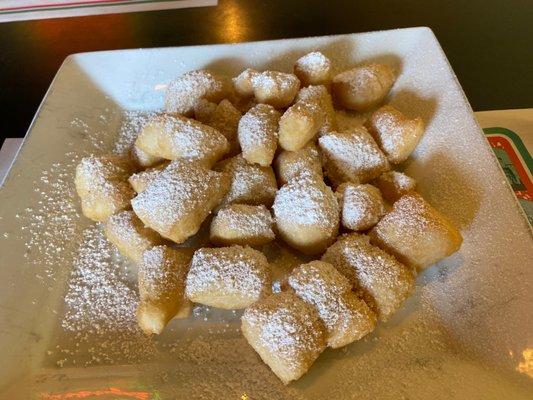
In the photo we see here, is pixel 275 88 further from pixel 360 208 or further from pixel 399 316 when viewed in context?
pixel 399 316

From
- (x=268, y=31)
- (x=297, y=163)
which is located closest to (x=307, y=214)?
(x=297, y=163)

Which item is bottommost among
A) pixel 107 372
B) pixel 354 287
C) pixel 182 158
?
pixel 107 372

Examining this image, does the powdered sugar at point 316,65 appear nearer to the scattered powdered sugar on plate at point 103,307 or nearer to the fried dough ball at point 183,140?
the fried dough ball at point 183,140

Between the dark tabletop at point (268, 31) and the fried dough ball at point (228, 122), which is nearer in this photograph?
the fried dough ball at point (228, 122)

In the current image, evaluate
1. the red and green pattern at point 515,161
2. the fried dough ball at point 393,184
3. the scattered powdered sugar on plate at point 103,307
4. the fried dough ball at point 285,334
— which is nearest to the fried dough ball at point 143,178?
the scattered powdered sugar on plate at point 103,307

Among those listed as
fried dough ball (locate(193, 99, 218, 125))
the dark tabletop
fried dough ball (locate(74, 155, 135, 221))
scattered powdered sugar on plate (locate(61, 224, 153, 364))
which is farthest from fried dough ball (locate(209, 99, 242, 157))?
the dark tabletop

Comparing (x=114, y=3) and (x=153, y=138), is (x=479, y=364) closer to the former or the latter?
(x=153, y=138)

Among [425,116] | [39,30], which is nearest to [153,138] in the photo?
[425,116]
